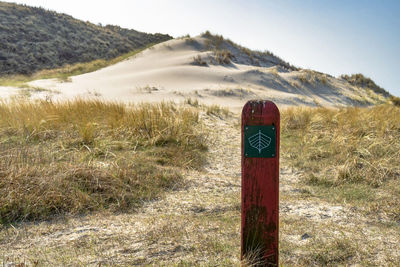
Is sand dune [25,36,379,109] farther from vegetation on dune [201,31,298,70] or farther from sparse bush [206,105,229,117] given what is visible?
sparse bush [206,105,229,117]

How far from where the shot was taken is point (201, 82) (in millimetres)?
15047

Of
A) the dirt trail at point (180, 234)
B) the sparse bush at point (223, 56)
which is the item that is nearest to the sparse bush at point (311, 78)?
the sparse bush at point (223, 56)

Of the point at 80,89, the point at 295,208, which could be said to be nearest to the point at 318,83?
the point at 80,89

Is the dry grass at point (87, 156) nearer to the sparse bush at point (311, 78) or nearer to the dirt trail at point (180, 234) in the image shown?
the dirt trail at point (180, 234)

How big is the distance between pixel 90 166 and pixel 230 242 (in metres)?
1.78

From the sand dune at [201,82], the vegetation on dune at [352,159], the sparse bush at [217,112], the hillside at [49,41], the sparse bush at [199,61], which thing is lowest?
the vegetation on dune at [352,159]

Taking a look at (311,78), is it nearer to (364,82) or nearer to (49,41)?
(364,82)

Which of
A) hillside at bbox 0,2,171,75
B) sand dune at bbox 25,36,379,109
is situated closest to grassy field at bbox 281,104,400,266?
sand dune at bbox 25,36,379,109

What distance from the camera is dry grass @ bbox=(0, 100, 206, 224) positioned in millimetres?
2816

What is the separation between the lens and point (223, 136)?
6.34m

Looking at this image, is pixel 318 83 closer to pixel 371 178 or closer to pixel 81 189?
pixel 371 178

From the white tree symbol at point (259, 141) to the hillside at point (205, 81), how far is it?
30.8 ft

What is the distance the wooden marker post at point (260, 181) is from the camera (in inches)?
59.7

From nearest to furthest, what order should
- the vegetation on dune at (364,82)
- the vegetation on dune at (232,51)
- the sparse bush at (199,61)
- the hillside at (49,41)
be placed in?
the sparse bush at (199,61), the hillside at (49,41), the vegetation on dune at (232,51), the vegetation on dune at (364,82)
